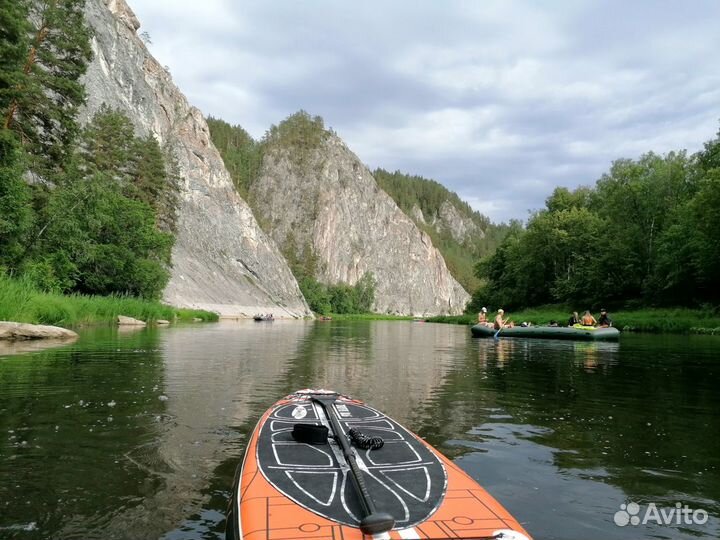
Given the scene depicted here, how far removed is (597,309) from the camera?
51.3m

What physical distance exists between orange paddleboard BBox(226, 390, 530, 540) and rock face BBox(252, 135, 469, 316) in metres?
122

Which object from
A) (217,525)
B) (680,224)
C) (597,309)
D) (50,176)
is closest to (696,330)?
(680,224)

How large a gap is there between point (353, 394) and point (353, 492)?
6.58m

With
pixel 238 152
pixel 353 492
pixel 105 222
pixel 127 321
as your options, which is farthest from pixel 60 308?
pixel 238 152

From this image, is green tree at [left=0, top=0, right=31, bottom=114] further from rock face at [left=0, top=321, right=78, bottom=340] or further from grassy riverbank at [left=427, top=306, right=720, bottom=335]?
grassy riverbank at [left=427, top=306, right=720, bottom=335]

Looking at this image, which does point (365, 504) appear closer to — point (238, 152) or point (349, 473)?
point (349, 473)

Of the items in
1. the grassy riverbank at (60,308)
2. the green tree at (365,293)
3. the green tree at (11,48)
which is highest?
the green tree at (11,48)

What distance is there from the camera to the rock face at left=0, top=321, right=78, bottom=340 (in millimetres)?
18250

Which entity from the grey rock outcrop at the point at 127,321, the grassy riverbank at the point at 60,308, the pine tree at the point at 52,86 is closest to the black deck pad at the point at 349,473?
the grassy riverbank at the point at 60,308

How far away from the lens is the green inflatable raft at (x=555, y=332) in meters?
26.5

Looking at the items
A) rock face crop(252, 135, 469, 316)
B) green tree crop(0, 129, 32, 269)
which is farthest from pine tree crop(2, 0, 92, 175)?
rock face crop(252, 135, 469, 316)

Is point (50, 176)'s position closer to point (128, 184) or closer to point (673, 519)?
point (128, 184)

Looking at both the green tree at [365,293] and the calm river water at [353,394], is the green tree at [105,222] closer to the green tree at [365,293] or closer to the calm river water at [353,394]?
the calm river water at [353,394]

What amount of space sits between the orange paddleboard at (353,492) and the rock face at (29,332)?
53.9ft
